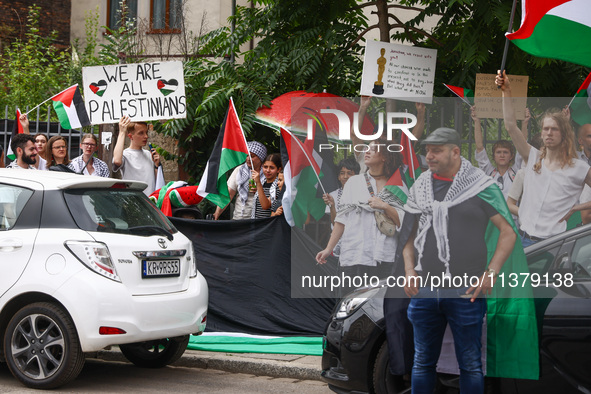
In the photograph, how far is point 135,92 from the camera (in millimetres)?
10273

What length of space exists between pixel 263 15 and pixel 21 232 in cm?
500

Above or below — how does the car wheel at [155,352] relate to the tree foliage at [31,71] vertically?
below

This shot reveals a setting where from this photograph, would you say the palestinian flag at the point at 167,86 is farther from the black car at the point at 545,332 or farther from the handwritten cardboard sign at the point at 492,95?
the black car at the point at 545,332

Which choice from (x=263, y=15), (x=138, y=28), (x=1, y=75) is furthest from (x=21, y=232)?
(x=1, y=75)

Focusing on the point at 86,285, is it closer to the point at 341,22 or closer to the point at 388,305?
the point at 388,305

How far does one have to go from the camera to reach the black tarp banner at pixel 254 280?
9061 mm

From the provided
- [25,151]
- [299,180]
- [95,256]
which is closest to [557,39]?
[299,180]

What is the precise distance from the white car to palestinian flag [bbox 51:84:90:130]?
349 cm

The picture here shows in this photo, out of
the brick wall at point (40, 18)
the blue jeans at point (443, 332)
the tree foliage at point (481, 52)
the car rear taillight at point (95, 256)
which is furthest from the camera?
the brick wall at point (40, 18)

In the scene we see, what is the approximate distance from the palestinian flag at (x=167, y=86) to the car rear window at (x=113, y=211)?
8.52ft

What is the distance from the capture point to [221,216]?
11.0 meters

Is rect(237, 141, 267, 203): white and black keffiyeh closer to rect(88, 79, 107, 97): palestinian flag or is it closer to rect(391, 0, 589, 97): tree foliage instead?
rect(88, 79, 107, 97): palestinian flag

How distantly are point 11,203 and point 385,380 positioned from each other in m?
3.64

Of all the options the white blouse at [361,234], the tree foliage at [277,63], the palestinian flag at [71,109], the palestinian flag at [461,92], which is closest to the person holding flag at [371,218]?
the white blouse at [361,234]
